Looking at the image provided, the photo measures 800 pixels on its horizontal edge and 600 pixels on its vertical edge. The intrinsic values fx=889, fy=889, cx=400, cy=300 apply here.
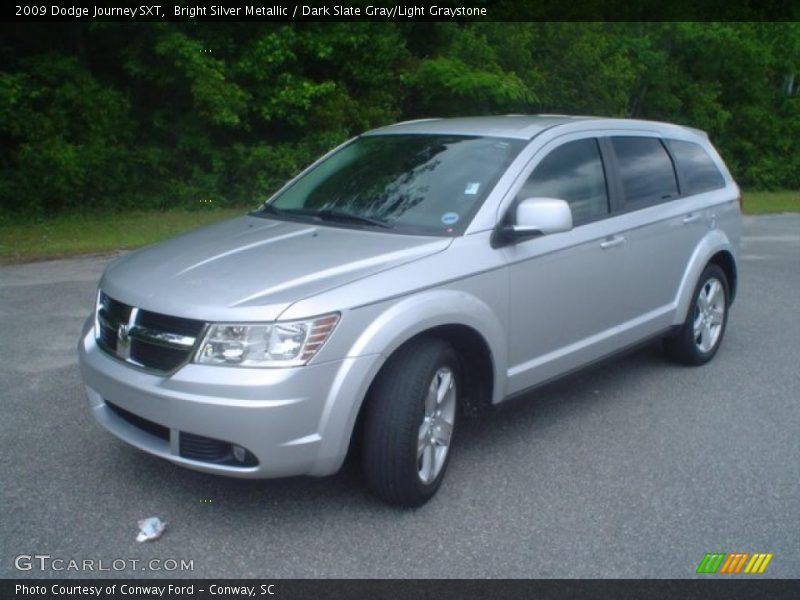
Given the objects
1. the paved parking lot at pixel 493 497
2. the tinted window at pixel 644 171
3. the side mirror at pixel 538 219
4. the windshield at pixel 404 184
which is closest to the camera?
the paved parking lot at pixel 493 497

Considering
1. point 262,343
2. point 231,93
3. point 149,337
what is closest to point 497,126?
point 262,343

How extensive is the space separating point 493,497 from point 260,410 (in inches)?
53.1

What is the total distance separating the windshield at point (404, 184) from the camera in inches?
184

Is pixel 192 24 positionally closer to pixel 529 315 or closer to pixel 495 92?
pixel 495 92

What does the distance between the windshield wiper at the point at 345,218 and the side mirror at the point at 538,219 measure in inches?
25.0

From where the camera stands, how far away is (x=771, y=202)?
69.5 ft

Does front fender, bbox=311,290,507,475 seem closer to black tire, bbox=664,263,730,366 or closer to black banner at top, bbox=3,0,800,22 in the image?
black tire, bbox=664,263,730,366

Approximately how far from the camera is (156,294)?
3.93 metres

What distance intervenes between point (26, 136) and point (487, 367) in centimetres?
1336

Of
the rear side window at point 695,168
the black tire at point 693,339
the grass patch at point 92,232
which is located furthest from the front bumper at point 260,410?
the grass patch at point 92,232

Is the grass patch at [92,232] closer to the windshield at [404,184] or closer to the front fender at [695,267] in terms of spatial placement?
the windshield at [404,184]

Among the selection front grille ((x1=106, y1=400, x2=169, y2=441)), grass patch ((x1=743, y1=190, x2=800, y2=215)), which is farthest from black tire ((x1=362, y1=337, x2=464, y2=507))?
grass patch ((x1=743, y1=190, x2=800, y2=215))

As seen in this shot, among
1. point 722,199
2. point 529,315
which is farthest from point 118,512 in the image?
point 722,199
